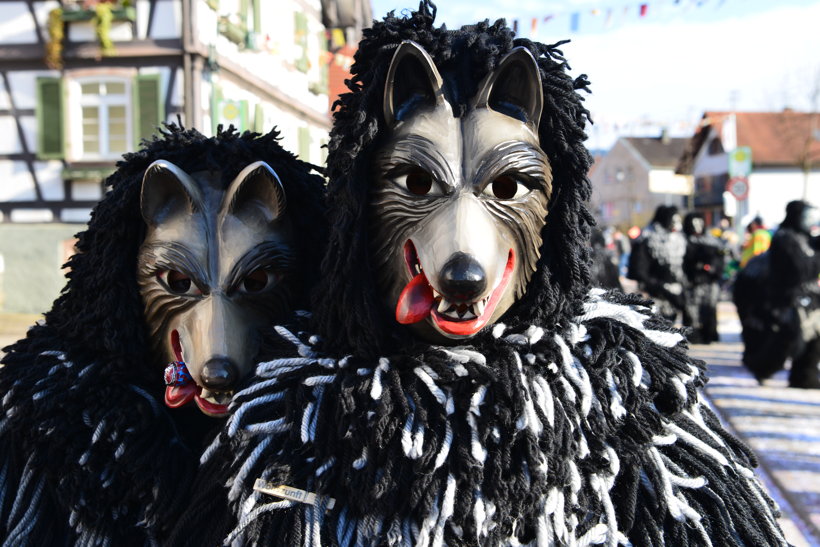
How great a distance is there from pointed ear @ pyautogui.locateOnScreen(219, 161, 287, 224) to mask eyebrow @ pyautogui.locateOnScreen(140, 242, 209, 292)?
0.12 metres

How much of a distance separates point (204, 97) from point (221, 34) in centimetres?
109

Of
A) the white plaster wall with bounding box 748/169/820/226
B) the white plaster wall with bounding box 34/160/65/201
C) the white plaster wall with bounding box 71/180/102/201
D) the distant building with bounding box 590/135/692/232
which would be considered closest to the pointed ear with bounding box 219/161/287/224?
the white plaster wall with bounding box 71/180/102/201

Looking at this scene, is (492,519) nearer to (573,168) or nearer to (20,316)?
(573,168)

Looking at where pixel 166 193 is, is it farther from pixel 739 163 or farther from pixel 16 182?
pixel 739 163

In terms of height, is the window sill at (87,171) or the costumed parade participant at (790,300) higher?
the window sill at (87,171)

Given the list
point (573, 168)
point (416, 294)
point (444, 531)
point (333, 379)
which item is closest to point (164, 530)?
point (333, 379)

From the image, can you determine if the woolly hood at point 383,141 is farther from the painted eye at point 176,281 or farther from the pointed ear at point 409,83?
the painted eye at point 176,281

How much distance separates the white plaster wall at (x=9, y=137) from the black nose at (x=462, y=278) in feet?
35.9

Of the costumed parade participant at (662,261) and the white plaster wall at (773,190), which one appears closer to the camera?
the costumed parade participant at (662,261)

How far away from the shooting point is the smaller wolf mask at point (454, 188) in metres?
1.32

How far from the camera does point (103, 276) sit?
1.78m

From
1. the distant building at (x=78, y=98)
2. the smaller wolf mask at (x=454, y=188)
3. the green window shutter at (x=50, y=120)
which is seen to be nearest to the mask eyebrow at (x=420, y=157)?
the smaller wolf mask at (x=454, y=188)

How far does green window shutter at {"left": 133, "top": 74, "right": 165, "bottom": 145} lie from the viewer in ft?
33.0

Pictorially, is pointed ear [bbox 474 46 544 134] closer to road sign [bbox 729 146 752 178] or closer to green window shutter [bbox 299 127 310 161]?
green window shutter [bbox 299 127 310 161]
